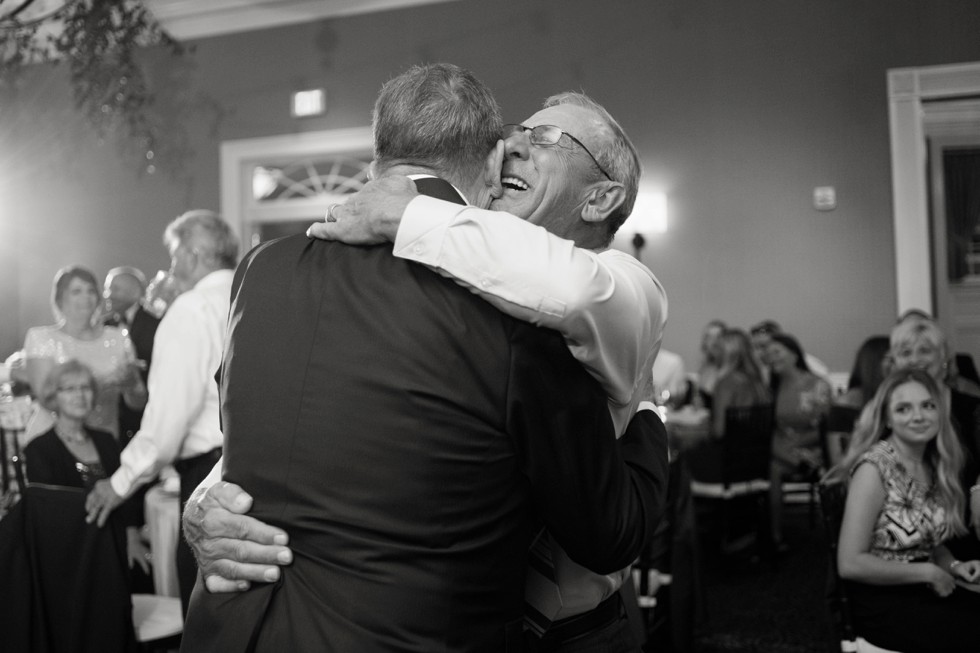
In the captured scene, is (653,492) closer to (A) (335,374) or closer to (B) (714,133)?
(A) (335,374)

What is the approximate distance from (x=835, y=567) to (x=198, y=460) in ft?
6.87

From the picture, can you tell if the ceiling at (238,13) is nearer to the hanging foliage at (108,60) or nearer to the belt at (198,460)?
the hanging foliage at (108,60)

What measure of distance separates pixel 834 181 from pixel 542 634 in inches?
256

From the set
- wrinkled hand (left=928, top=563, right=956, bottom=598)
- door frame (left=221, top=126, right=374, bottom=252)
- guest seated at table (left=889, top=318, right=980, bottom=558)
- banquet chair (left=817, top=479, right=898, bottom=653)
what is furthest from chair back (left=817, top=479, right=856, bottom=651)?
door frame (left=221, top=126, right=374, bottom=252)

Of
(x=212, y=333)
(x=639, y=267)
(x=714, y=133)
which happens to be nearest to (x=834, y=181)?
(x=714, y=133)

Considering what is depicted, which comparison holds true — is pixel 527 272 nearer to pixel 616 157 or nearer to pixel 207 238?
pixel 616 157

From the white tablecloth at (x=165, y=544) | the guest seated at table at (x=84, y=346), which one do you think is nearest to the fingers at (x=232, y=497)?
the white tablecloth at (x=165, y=544)

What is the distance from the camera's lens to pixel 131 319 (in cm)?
584

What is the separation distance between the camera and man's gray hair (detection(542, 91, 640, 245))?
1444 mm

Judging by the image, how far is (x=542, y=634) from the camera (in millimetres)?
1305

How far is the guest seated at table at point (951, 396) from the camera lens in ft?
9.46

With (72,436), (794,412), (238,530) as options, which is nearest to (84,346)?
(72,436)

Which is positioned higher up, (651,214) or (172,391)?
(651,214)

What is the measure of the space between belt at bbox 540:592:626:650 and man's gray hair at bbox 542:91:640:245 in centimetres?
61
